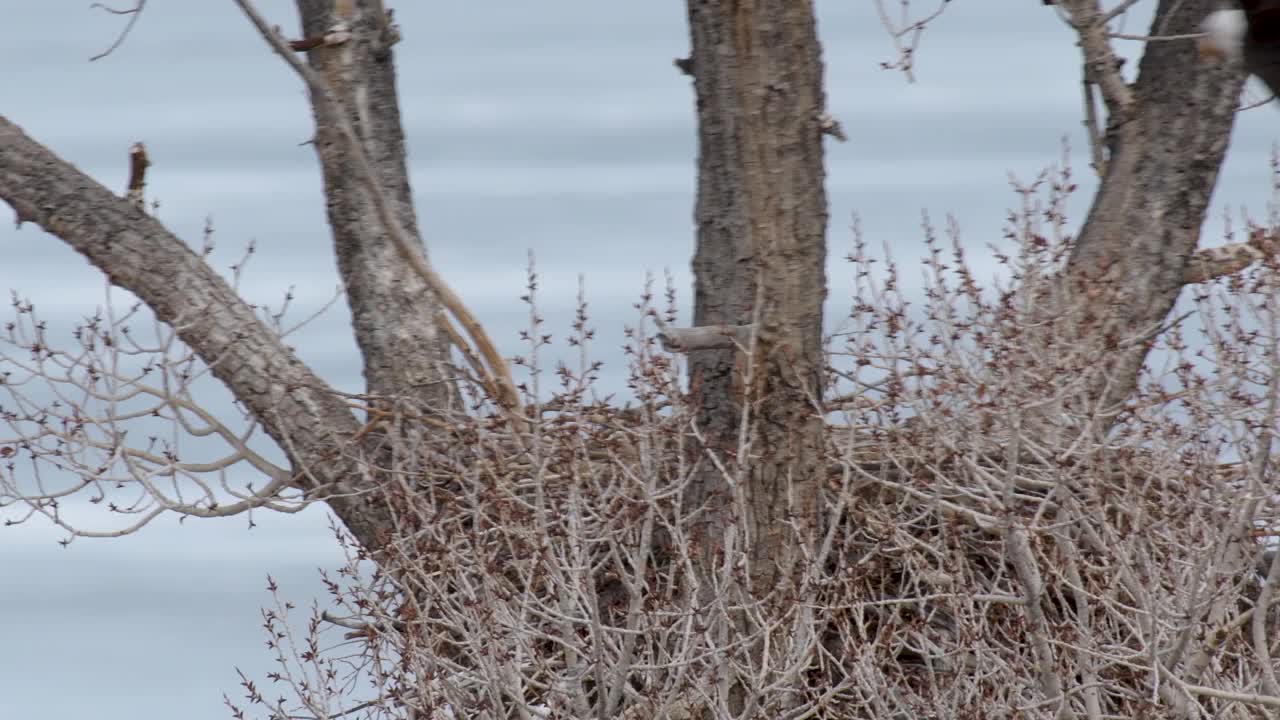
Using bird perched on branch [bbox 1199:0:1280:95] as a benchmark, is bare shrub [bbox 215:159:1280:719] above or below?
below

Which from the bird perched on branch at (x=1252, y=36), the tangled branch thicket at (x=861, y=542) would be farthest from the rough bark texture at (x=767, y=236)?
the bird perched on branch at (x=1252, y=36)

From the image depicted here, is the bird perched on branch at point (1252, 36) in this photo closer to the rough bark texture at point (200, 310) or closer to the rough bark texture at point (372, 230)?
the rough bark texture at point (372, 230)

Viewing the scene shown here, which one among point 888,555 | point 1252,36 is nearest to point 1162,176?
point 888,555

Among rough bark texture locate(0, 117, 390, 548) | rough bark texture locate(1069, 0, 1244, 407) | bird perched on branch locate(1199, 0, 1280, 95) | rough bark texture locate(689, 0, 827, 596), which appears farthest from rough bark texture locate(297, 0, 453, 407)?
bird perched on branch locate(1199, 0, 1280, 95)

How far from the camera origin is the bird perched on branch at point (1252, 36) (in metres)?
2.79

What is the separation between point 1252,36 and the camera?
2.82 m

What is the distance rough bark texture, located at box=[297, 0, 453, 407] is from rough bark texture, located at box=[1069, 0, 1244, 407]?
3964mm

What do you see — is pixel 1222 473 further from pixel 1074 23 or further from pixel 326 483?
pixel 326 483

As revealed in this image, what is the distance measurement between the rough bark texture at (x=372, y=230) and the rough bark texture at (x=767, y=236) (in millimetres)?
Answer: 2219

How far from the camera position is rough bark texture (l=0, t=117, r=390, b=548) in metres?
8.23

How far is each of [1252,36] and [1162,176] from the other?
6164mm

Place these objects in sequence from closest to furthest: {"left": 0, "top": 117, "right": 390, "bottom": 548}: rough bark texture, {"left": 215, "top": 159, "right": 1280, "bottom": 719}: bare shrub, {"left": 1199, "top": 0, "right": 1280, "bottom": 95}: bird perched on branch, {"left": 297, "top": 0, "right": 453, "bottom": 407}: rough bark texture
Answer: {"left": 1199, "top": 0, "right": 1280, "bottom": 95}: bird perched on branch → {"left": 215, "top": 159, "right": 1280, "bottom": 719}: bare shrub → {"left": 0, "top": 117, "right": 390, "bottom": 548}: rough bark texture → {"left": 297, "top": 0, "right": 453, "bottom": 407}: rough bark texture

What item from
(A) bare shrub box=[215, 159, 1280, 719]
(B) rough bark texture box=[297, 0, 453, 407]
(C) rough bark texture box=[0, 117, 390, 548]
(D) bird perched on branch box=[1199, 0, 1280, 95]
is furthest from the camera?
(B) rough bark texture box=[297, 0, 453, 407]

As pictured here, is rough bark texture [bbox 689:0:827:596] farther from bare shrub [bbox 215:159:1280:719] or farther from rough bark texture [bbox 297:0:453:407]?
rough bark texture [bbox 297:0:453:407]
